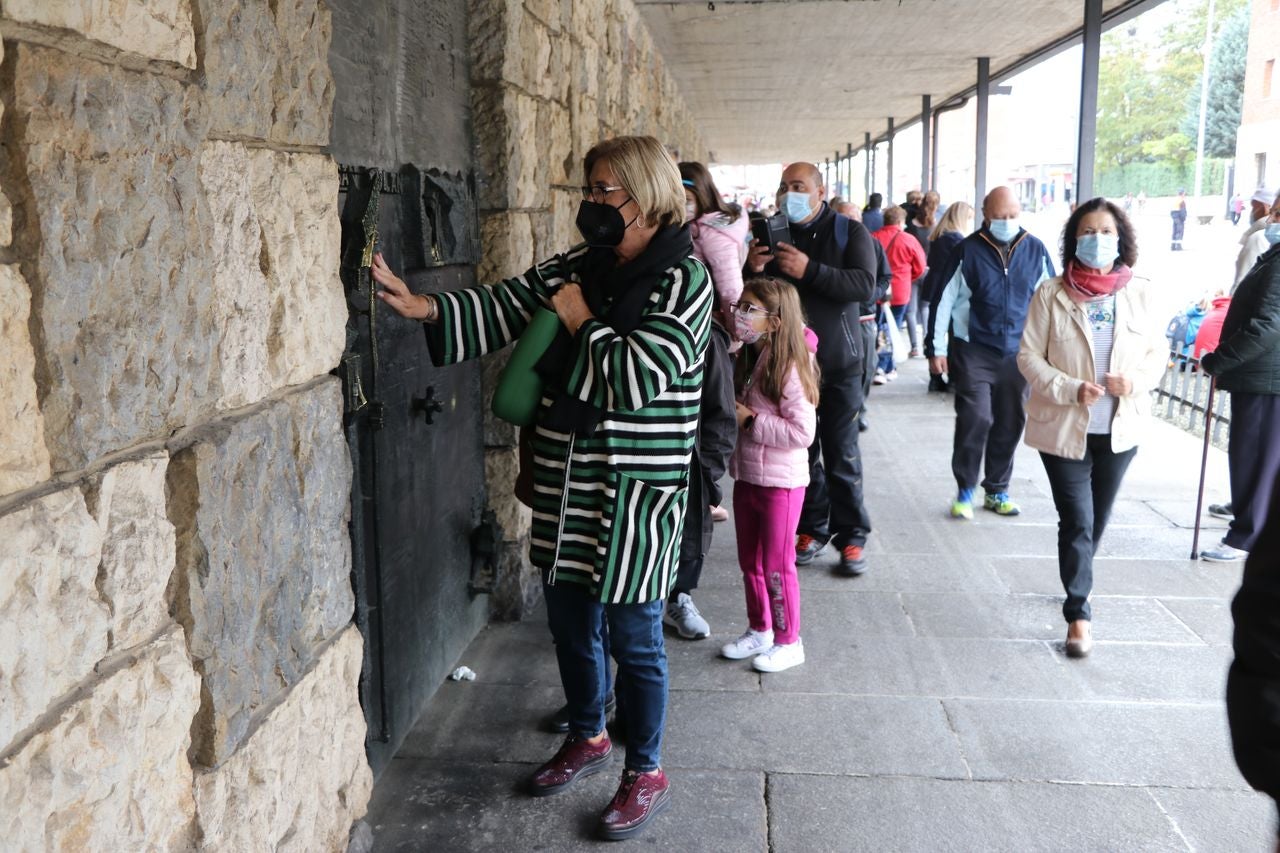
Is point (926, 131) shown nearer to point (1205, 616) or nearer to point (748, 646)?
point (1205, 616)

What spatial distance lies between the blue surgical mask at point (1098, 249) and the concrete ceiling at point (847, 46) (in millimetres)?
4430

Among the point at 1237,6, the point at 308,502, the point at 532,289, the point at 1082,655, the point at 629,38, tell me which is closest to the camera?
the point at 308,502

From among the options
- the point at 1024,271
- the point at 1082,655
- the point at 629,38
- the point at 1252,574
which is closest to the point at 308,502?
the point at 1252,574

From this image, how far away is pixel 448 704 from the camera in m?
3.69

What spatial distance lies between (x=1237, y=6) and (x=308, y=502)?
35825 millimetres

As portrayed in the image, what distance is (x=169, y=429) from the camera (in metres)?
1.82

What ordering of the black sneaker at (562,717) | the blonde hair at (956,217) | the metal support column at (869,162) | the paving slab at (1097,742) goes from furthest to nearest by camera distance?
the metal support column at (869,162), the blonde hair at (956,217), the black sneaker at (562,717), the paving slab at (1097,742)

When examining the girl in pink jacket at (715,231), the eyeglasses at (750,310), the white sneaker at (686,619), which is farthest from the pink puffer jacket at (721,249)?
the white sneaker at (686,619)

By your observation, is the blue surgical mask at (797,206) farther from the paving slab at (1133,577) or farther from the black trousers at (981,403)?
the paving slab at (1133,577)

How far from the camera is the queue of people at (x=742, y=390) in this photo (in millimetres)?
2725

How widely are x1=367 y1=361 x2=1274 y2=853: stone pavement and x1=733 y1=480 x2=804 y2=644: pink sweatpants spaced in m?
0.20

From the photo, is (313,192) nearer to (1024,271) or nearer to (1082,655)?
(1082,655)

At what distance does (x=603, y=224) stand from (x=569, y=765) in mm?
1520

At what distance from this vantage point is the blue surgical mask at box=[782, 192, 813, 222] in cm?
488
